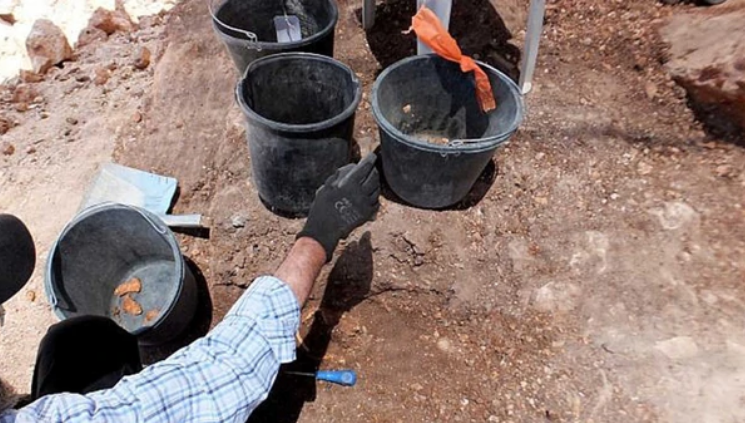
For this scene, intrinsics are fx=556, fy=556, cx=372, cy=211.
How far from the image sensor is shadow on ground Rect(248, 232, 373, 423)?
197 cm

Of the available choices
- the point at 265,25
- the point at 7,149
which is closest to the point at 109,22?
the point at 7,149

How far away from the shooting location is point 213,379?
Answer: 1254 millimetres

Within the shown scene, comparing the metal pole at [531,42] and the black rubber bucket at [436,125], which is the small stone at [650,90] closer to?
the metal pole at [531,42]

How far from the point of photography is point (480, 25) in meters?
2.78

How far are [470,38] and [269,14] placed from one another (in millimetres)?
995

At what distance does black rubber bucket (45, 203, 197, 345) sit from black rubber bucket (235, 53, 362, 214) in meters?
0.44

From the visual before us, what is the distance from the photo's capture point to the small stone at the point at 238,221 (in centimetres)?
222

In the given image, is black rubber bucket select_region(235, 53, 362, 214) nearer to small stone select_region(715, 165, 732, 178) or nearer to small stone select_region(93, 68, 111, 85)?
small stone select_region(93, 68, 111, 85)

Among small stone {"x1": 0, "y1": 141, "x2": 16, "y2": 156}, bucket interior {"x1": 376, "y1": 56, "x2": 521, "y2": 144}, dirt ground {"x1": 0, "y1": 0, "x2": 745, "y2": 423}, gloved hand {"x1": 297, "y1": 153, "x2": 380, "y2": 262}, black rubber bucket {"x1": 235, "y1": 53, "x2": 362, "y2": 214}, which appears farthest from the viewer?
small stone {"x1": 0, "y1": 141, "x2": 16, "y2": 156}

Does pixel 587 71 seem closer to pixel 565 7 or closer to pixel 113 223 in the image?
pixel 565 7

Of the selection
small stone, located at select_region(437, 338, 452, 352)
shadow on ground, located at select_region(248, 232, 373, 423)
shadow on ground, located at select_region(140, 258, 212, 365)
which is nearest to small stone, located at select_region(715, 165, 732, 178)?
small stone, located at select_region(437, 338, 452, 352)

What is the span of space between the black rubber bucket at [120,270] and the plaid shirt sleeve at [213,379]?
64 centimetres

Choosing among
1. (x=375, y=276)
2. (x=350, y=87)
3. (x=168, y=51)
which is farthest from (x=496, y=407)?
(x=168, y=51)

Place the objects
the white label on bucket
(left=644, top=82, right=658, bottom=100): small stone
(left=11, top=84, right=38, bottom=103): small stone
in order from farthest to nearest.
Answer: (left=11, top=84, right=38, bottom=103): small stone, the white label on bucket, (left=644, top=82, right=658, bottom=100): small stone
